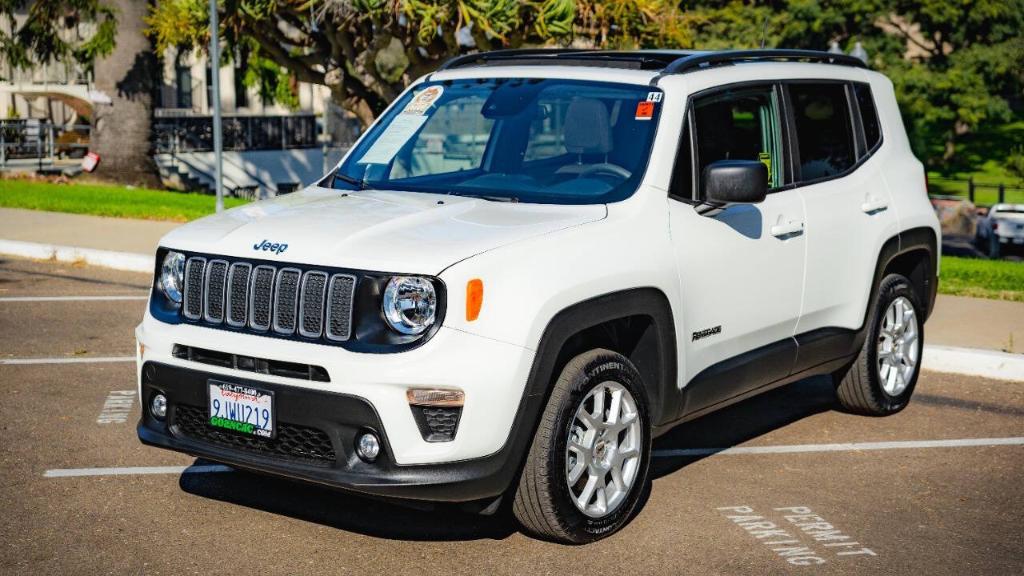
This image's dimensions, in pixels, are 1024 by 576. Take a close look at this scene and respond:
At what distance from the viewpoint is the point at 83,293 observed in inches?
463

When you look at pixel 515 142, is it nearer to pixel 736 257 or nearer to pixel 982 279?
pixel 736 257

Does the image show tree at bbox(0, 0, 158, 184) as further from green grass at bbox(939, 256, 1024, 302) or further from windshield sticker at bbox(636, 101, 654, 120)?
windshield sticker at bbox(636, 101, 654, 120)

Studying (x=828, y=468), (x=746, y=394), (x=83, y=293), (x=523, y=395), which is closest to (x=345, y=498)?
(x=523, y=395)

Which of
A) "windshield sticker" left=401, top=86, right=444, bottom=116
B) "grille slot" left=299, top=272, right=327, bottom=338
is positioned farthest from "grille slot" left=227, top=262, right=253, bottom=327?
"windshield sticker" left=401, top=86, right=444, bottom=116

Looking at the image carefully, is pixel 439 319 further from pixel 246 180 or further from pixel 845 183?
pixel 246 180

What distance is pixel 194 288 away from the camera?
5.38 meters

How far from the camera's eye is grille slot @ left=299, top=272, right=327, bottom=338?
5.01m

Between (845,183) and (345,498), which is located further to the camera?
(845,183)

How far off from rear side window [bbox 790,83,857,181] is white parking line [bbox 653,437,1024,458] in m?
1.43

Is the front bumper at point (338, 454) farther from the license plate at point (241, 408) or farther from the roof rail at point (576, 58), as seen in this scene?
the roof rail at point (576, 58)

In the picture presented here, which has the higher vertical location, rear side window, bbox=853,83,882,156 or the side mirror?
rear side window, bbox=853,83,882,156

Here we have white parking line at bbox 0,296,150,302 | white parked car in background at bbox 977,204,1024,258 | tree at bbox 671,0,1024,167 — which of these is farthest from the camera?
tree at bbox 671,0,1024,167

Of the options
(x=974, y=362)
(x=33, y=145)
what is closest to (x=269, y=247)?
(x=974, y=362)

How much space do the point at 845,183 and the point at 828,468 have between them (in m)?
1.54
